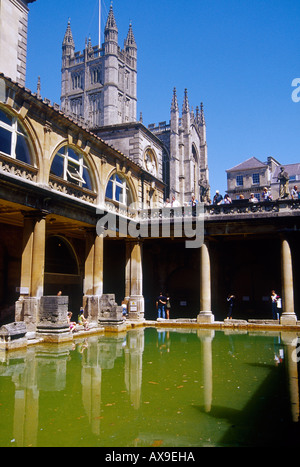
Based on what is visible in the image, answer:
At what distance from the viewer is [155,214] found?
2317cm

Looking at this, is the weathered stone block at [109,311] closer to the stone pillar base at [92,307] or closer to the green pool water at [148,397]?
the stone pillar base at [92,307]

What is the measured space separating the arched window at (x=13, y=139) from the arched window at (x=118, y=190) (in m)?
6.70

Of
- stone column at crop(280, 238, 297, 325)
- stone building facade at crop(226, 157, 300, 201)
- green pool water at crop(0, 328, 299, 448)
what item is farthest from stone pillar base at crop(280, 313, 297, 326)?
stone building facade at crop(226, 157, 300, 201)

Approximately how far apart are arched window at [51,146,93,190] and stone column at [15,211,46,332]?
283 centimetres

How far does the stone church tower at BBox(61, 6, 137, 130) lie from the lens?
76.4 meters

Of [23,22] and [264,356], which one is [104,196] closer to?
[23,22]

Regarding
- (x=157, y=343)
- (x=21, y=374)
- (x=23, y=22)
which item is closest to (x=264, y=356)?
(x=157, y=343)

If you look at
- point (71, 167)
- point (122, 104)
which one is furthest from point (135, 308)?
point (122, 104)

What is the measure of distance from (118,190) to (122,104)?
210ft

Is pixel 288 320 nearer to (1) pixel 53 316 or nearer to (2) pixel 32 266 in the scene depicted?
(1) pixel 53 316

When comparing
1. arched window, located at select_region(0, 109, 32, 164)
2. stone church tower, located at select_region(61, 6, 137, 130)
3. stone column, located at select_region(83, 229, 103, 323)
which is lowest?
stone column, located at select_region(83, 229, 103, 323)

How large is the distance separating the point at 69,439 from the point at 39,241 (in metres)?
11.0

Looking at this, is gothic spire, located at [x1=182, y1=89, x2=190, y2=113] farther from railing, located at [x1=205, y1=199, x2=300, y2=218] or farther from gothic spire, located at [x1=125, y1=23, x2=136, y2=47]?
railing, located at [x1=205, y1=199, x2=300, y2=218]

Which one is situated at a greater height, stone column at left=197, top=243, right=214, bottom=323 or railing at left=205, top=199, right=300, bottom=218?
railing at left=205, top=199, right=300, bottom=218
